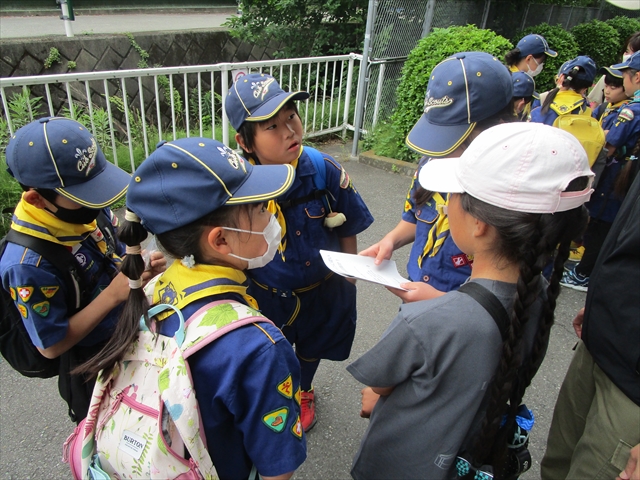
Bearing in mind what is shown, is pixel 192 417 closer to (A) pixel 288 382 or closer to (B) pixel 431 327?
(A) pixel 288 382

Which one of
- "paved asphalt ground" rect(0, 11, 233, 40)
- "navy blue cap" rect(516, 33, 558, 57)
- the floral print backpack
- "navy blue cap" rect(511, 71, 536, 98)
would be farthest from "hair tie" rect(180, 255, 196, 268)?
"paved asphalt ground" rect(0, 11, 233, 40)

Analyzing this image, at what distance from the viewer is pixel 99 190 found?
5.00 ft

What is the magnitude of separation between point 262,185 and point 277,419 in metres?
0.60

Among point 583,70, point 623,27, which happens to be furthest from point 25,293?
point 623,27

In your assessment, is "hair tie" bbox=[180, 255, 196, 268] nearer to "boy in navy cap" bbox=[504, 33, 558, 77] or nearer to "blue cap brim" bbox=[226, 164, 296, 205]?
"blue cap brim" bbox=[226, 164, 296, 205]

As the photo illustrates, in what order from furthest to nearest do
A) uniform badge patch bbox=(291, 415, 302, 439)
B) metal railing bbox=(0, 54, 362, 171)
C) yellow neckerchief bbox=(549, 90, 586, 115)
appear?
metal railing bbox=(0, 54, 362, 171) → yellow neckerchief bbox=(549, 90, 586, 115) → uniform badge patch bbox=(291, 415, 302, 439)

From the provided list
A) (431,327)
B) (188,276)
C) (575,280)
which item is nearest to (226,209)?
(188,276)

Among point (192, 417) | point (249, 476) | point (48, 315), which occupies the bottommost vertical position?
point (249, 476)

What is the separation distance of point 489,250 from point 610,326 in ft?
1.60

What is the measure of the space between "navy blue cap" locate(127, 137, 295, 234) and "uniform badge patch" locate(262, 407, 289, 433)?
0.51m

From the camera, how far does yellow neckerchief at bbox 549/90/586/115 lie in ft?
11.7

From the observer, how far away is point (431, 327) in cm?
111

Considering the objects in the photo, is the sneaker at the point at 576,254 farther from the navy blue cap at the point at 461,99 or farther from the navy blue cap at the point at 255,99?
the navy blue cap at the point at 255,99

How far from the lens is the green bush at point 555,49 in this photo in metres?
7.76
